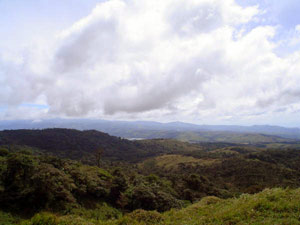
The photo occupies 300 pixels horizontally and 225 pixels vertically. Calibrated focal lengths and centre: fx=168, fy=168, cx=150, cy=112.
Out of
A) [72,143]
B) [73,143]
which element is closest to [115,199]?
[72,143]

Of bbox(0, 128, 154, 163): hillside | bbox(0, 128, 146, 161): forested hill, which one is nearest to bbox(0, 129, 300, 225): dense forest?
bbox(0, 128, 154, 163): hillside

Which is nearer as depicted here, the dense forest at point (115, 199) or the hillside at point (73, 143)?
the dense forest at point (115, 199)

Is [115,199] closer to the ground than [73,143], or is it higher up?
higher up

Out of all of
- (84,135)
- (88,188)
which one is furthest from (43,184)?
(84,135)

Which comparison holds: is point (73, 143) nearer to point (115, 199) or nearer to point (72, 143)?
point (72, 143)

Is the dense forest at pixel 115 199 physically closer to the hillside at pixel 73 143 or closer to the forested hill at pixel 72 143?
the hillside at pixel 73 143

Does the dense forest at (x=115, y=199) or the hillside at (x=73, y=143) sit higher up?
the dense forest at (x=115, y=199)

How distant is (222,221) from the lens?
795 centimetres

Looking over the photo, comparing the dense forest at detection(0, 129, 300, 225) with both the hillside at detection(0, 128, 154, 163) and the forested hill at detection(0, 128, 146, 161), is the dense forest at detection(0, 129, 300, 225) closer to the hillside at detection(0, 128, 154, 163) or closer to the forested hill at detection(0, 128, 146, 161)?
the hillside at detection(0, 128, 154, 163)

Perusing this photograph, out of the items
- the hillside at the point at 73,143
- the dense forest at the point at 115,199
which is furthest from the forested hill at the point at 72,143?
the dense forest at the point at 115,199

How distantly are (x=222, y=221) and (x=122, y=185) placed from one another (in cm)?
1882

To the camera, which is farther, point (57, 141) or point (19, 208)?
point (57, 141)

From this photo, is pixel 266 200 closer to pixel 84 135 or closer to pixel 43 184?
pixel 43 184

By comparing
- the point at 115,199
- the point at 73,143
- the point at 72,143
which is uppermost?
the point at 115,199
